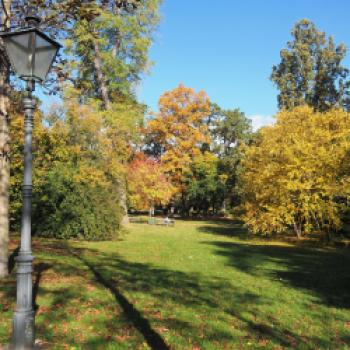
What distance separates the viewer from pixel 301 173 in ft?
73.5

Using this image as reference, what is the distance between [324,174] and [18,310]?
20706mm

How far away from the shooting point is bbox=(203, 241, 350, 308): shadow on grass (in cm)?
1034

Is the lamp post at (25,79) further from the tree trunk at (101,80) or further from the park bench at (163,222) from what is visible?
the park bench at (163,222)

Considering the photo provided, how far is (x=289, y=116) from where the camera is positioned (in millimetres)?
26109

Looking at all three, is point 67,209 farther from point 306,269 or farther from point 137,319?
point 137,319

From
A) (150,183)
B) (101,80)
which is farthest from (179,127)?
(101,80)

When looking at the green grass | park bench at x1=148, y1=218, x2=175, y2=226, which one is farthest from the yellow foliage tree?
park bench at x1=148, y1=218, x2=175, y2=226

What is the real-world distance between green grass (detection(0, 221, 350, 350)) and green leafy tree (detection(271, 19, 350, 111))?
1294 inches

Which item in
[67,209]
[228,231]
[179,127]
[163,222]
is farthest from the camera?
[179,127]

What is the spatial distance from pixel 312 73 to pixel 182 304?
40.9 m

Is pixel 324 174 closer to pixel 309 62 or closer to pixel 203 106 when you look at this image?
pixel 309 62

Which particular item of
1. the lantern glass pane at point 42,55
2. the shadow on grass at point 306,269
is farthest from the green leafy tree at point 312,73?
the lantern glass pane at point 42,55

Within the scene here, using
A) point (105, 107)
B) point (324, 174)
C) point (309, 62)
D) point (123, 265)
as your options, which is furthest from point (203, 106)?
point (123, 265)

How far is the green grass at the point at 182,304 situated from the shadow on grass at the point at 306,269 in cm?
4
